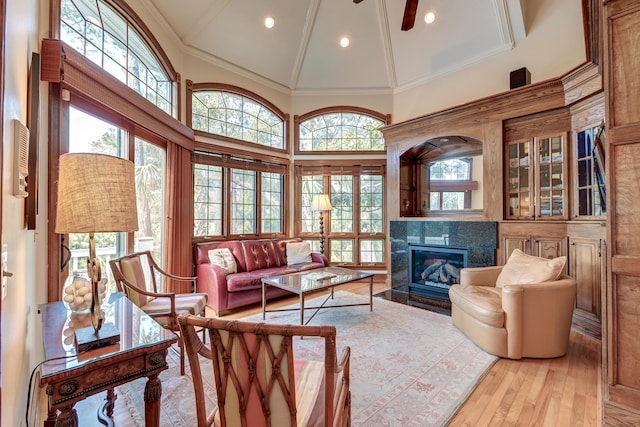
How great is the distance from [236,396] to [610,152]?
2522 millimetres

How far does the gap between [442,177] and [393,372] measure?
11.6 feet

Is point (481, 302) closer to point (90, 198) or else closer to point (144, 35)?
point (90, 198)

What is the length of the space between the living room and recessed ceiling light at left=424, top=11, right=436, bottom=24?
0.59 m

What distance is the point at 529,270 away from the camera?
2949 mm

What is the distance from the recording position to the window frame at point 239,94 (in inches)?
172

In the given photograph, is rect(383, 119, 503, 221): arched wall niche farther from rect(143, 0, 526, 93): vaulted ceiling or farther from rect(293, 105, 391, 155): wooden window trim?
rect(143, 0, 526, 93): vaulted ceiling

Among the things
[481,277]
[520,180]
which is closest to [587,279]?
[481,277]

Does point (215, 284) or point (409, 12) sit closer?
point (409, 12)

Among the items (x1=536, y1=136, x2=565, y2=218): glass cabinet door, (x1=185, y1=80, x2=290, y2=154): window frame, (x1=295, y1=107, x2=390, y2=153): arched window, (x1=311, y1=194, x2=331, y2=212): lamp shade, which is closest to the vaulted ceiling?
(x1=185, y1=80, x2=290, y2=154): window frame

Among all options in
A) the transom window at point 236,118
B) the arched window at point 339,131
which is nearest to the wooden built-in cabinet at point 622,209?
A: the arched window at point 339,131

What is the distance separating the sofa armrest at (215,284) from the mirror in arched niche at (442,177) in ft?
10.4

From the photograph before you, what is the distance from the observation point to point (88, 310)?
170 centimetres

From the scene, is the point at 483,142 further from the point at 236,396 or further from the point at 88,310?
the point at 88,310

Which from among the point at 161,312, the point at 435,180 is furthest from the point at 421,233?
the point at 161,312
